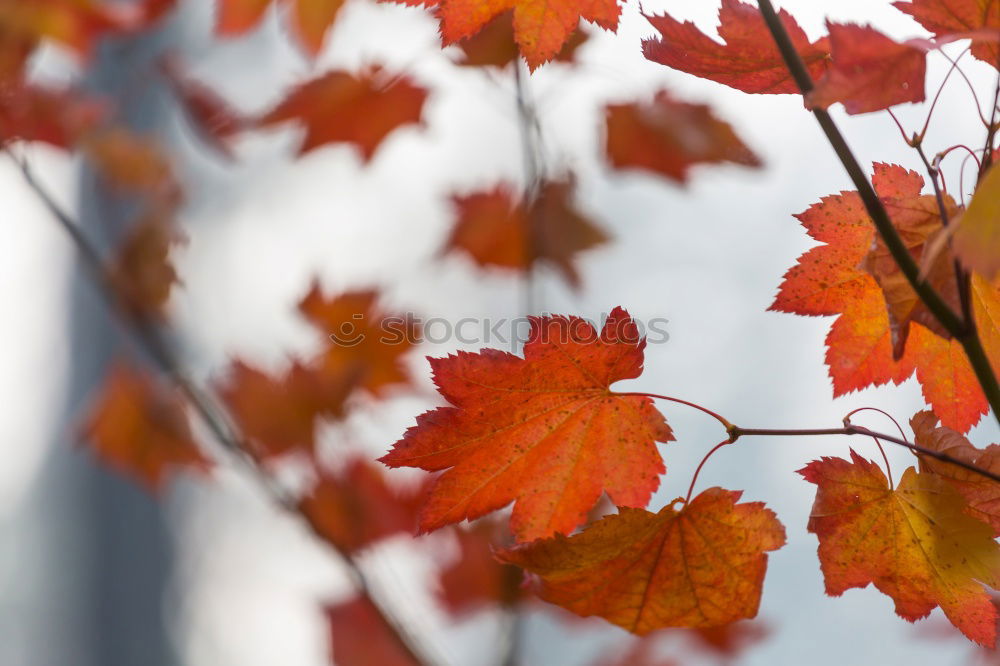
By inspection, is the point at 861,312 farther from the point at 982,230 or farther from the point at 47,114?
the point at 47,114

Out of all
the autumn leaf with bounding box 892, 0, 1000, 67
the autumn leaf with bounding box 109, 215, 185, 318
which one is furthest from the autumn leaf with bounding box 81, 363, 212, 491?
the autumn leaf with bounding box 892, 0, 1000, 67

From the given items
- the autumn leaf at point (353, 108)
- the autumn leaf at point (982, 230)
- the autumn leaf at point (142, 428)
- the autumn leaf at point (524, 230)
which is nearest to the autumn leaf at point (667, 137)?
the autumn leaf at point (524, 230)

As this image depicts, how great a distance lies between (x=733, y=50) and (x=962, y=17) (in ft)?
0.35

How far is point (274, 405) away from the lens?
3.44ft

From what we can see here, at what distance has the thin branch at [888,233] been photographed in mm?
319

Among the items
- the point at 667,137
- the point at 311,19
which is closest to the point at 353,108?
the point at 311,19

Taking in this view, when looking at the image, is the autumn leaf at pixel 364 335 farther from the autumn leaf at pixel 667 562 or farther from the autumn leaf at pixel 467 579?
the autumn leaf at pixel 667 562

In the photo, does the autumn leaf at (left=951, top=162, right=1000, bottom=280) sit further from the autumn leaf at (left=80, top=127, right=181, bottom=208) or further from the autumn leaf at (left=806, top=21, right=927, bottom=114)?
the autumn leaf at (left=80, top=127, right=181, bottom=208)

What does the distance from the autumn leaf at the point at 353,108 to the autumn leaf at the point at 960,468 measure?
0.74 m

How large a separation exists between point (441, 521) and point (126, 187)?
1023mm

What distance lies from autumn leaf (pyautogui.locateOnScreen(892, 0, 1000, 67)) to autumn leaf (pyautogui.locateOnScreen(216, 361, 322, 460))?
2.50 ft

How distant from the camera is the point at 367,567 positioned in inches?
35.5

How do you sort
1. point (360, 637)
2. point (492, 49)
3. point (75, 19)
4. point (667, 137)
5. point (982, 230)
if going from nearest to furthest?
1. point (982, 230)
2. point (492, 49)
3. point (667, 137)
4. point (360, 637)
5. point (75, 19)

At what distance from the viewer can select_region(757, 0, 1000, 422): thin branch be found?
0.32 meters
